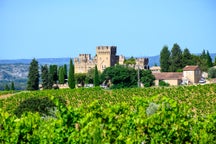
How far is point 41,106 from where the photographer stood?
4091cm

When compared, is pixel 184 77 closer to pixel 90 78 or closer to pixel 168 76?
pixel 168 76

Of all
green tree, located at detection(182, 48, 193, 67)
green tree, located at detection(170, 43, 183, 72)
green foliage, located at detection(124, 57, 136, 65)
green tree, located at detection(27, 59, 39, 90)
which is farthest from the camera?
green tree, located at detection(182, 48, 193, 67)

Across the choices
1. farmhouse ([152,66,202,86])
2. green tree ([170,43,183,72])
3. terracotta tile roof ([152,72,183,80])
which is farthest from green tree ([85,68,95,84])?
green tree ([170,43,183,72])

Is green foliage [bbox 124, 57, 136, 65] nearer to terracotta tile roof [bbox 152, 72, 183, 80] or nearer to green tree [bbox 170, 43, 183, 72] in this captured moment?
green tree [bbox 170, 43, 183, 72]

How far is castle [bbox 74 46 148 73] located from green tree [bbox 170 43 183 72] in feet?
14.3

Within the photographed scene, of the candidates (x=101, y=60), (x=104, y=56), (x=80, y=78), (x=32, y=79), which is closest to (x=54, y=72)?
(x=80, y=78)

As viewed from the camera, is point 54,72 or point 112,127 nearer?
point 112,127

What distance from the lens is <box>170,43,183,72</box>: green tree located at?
9281 centimetres

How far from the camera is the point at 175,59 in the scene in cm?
9331

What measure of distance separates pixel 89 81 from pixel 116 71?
1123 centimetres

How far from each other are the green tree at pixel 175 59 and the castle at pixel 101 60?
4.36 m

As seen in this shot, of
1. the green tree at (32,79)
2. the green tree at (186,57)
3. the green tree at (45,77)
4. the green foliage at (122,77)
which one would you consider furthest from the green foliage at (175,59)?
the green tree at (32,79)

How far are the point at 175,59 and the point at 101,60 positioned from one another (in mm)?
12477

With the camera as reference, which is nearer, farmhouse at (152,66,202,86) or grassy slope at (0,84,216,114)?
grassy slope at (0,84,216,114)
